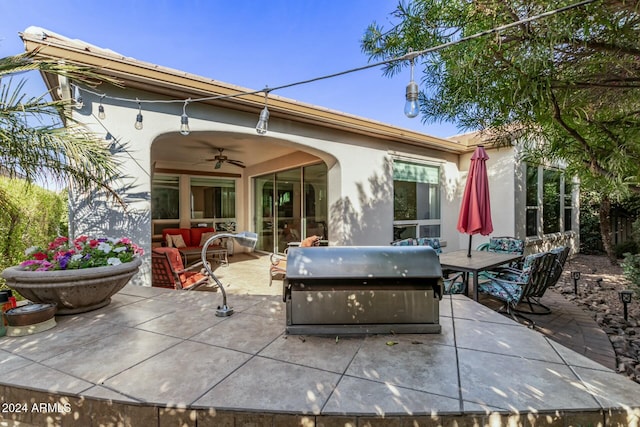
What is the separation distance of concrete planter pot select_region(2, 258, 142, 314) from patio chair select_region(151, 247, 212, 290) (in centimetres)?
156

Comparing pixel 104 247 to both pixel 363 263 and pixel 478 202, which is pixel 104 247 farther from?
pixel 478 202

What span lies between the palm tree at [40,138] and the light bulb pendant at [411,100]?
302 centimetres

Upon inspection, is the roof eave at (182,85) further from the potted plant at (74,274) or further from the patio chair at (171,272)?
the patio chair at (171,272)

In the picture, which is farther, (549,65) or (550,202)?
(550,202)

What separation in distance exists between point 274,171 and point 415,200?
160 inches

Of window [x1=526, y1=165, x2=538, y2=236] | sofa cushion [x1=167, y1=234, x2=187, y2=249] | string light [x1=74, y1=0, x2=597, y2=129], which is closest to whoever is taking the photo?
string light [x1=74, y1=0, x2=597, y2=129]

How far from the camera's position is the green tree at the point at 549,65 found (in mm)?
2078

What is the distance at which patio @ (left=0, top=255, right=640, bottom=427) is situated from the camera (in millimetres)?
1437

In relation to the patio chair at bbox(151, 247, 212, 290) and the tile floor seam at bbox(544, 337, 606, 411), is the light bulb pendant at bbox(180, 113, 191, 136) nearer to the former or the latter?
the patio chair at bbox(151, 247, 212, 290)

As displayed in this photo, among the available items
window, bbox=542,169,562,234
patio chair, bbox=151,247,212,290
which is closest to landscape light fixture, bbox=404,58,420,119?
patio chair, bbox=151,247,212,290

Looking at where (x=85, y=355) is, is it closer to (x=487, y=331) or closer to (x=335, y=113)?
(x=487, y=331)

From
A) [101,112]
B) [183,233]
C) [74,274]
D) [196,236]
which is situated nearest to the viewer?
[74,274]

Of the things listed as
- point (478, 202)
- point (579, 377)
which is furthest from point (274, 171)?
point (579, 377)

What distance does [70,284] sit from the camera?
8.61 feet
